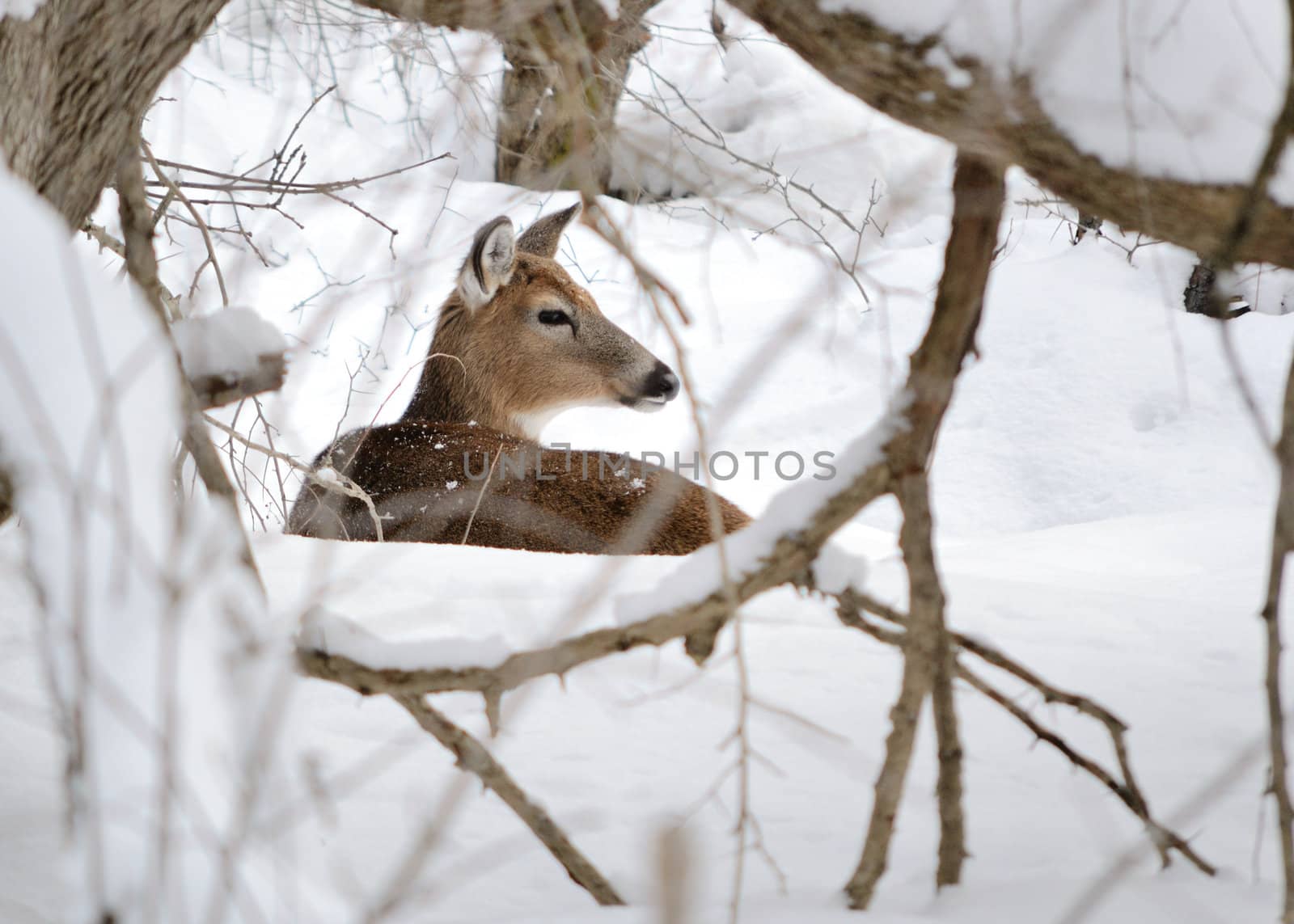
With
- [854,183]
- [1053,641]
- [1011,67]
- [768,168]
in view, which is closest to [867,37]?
[1011,67]

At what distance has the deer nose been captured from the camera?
5828 millimetres

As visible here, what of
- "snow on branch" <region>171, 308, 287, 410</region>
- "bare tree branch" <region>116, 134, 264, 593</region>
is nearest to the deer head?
"bare tree branch" <region>116, 134, 264, 593</region>

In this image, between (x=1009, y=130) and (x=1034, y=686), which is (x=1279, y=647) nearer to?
(x=1034, y=686)

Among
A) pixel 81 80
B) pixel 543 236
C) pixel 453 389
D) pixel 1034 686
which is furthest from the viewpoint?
pixel 543 236

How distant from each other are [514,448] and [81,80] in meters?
2.54

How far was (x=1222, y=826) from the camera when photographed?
6.49 ft

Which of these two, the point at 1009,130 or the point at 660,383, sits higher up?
the point at 660,383

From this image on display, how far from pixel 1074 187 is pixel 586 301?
422 centimetres

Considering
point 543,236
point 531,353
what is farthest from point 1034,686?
point 543,236

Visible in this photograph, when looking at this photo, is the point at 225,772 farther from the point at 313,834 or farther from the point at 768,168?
the point at 768,168

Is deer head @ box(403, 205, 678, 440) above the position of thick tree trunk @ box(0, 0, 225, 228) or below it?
above

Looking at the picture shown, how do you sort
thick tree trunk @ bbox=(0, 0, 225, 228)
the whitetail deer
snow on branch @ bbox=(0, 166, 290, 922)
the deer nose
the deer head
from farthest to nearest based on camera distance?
1. the deer nose
2. the deer head
3. the whitetail deer
4. thick tree trunk @ bbox=(0, 0, 225, 228)
5. snow on branch @ bbox=(0, 166, 290, 922)

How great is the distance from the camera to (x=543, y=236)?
5.83m

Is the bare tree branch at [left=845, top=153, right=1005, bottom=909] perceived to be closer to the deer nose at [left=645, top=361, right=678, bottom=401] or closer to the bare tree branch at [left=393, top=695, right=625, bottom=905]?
the bare tree branch at [left=393, top=695, right=625, bottom=905]
